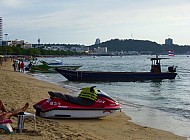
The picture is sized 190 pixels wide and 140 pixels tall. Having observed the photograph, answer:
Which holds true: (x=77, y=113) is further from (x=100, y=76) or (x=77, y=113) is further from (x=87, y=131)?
(x=100, y=76)

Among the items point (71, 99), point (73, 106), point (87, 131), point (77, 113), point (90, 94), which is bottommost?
point (87, 131)

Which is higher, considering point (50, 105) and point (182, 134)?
point (50, 105)

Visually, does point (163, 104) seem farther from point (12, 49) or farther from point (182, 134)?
point (12, 49)

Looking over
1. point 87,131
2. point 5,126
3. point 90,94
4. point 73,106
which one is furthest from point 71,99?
point 5,126

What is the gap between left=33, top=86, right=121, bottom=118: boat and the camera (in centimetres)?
1148

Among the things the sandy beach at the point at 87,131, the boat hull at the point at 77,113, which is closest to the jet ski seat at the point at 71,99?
the boat hull at the point at 77,113

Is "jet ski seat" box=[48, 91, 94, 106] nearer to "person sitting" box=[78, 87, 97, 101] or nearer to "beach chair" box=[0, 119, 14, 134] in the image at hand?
"person sitting" box=[78, 87, 97, 101]

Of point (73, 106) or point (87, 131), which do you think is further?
point (73, 106)

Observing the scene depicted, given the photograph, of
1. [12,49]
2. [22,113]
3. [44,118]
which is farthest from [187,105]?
[12,49]

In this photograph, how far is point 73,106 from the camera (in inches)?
462

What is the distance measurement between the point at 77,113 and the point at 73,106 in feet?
1.25

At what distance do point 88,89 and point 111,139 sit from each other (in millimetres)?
2800

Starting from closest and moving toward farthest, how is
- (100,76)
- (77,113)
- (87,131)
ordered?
(87,131) → (77,113) → (100,76)

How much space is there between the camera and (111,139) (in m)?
9.80
